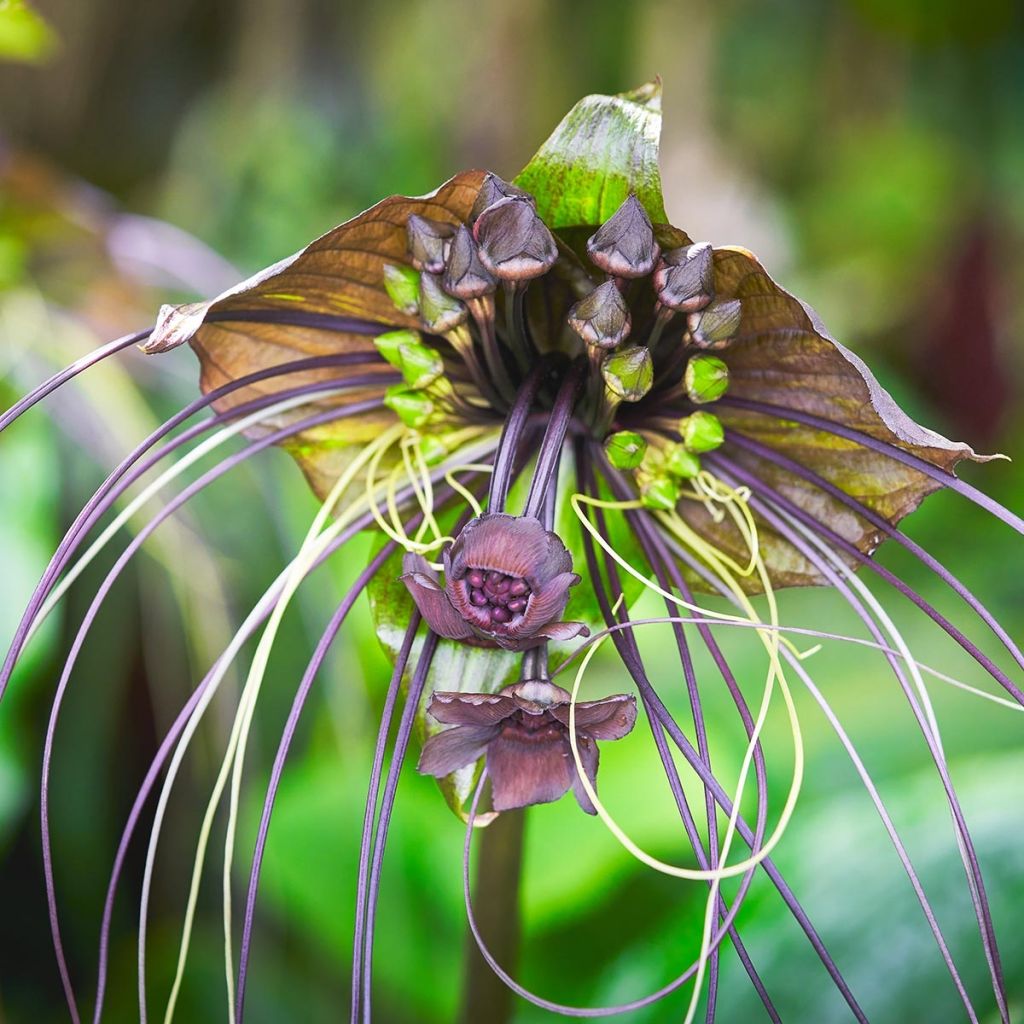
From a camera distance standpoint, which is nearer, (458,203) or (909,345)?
(458,203)

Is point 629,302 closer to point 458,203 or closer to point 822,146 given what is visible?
point 458,203

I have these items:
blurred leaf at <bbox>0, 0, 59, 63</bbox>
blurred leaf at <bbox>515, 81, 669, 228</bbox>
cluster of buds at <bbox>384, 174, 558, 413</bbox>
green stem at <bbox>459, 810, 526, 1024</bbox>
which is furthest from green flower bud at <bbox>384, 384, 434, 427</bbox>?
blurred leaf at <bbox>0, 0, 59, 63</bbox>

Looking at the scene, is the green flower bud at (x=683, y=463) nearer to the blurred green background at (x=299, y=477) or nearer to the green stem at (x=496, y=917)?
the green stem at (x=496, y=917)

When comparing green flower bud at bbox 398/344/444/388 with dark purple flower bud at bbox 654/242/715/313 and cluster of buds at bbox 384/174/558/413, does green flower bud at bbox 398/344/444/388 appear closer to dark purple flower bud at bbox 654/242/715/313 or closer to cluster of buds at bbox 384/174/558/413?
cluster of buds at bbox 384/174/558/413

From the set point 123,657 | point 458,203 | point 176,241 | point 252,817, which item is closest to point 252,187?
point 176,241

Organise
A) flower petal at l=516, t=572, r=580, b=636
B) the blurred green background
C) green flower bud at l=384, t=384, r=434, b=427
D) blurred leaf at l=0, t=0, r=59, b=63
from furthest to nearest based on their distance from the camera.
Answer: the blurred green background < blurred leaf at l=0, t=0, r=59, b=63 < green flower bud at l=384, t=384, r=434, b=427 < flower petal at l=516, t=572, r=580, b=636
